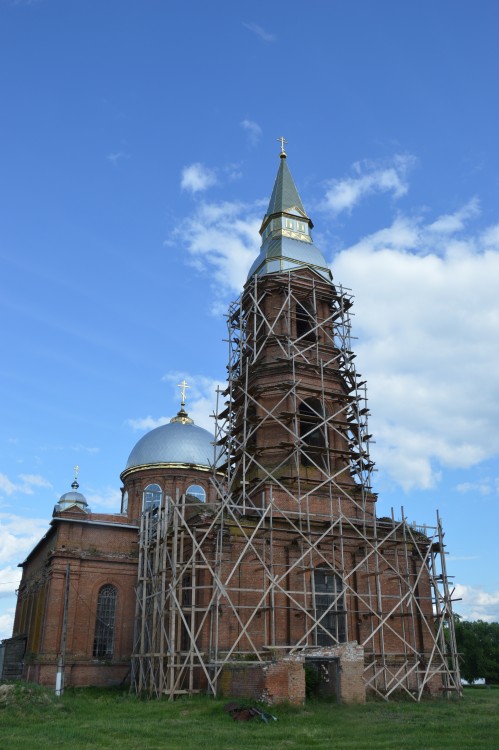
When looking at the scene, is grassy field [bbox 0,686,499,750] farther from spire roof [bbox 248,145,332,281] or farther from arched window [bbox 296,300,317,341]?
spire roof [bbox 248,145,332,281]

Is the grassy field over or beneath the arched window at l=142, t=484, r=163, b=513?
beneath

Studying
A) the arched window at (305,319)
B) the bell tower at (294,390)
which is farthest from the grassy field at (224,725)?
the arched window at (305,319)

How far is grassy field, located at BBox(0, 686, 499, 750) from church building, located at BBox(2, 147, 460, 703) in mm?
1542

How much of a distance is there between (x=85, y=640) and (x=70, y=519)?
5.19 meters

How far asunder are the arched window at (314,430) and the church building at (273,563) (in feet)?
0.21

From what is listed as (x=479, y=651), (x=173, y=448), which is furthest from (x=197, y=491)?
(x=479, y=651)

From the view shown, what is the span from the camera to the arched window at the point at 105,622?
1146 inches

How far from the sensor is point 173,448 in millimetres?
37781

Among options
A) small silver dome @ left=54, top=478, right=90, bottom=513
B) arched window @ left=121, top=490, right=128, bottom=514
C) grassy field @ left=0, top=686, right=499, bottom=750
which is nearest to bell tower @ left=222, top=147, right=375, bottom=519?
grassy field @ left=0, top=686, right=499, bottom=750

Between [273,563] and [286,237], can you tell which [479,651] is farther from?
[286,237]

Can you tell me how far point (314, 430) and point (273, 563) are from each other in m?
5.07

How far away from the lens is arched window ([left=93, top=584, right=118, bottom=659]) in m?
29.1

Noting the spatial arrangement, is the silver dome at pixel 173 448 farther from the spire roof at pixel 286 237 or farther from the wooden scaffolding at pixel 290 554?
the spire roof at pixel 286 237

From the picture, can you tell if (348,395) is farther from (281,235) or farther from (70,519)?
(70,519)
